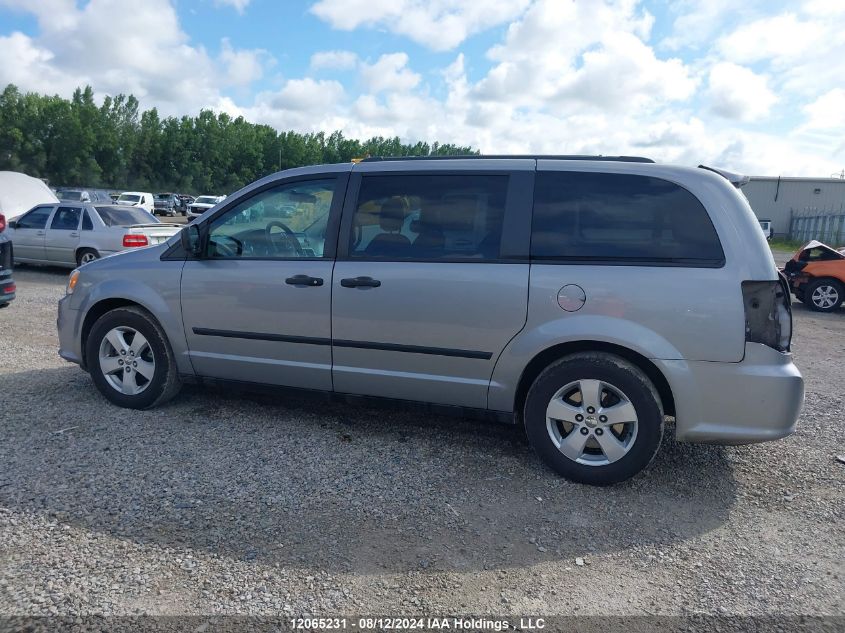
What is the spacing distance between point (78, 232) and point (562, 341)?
11722 mm

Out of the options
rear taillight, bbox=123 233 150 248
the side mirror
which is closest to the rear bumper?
the side mirror

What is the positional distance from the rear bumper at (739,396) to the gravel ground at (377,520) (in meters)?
0.44

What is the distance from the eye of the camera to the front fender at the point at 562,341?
3.62 m

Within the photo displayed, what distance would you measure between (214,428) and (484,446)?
189cm

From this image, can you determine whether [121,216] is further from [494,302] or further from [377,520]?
[377,520]

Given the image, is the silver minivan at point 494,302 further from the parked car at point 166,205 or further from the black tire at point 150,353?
the parked car at point 166,205

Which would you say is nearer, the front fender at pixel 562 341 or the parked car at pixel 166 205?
the front fender at pixel 562 341

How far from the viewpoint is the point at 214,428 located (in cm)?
457

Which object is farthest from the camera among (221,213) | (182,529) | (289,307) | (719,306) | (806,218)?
(806,218)

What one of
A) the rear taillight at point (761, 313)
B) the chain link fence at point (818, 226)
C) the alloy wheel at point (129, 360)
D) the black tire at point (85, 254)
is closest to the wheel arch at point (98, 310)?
the alloy wheel at point (129, 360)

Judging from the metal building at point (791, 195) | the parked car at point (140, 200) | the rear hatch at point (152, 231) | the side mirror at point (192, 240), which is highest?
the metal building at point (791, 195)

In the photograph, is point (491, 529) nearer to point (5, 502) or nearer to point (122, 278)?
point (5, 502)

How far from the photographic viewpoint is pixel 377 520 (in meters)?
3.36

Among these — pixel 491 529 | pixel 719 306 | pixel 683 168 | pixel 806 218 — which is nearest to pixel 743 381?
pixel 719 306
